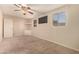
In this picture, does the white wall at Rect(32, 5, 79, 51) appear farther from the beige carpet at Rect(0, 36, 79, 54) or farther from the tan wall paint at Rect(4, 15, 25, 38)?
the tan wall paint at Rect(4, 15, 25, 38)

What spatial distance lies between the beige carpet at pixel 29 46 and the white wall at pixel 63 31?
0.40 feet

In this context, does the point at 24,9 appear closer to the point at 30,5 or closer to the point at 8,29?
the point at 30,5

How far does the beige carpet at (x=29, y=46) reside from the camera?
2.14 meters

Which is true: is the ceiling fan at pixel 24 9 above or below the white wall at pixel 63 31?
above

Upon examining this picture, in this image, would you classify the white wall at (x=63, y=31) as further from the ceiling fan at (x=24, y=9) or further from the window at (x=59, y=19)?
the ceiling fan at (x=24, y=9)

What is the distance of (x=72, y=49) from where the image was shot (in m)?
2.19

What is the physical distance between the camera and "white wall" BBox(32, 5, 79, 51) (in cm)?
225

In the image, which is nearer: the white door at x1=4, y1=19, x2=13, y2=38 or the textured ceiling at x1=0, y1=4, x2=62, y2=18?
the textured ceiling at x1=0, y1=4, x2=62, y2=18

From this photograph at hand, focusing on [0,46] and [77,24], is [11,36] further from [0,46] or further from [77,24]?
[77,24]

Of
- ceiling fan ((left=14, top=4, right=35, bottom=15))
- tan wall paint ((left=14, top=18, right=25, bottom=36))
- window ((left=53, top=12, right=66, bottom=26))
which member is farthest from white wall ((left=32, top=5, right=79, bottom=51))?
ceiling fan ((left=14, top=4, right=35, bottom=15))

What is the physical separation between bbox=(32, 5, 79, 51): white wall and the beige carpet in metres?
0.12

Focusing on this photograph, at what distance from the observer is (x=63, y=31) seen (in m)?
2.38

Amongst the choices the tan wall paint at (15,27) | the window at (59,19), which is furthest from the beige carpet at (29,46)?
the window at (59,19)
